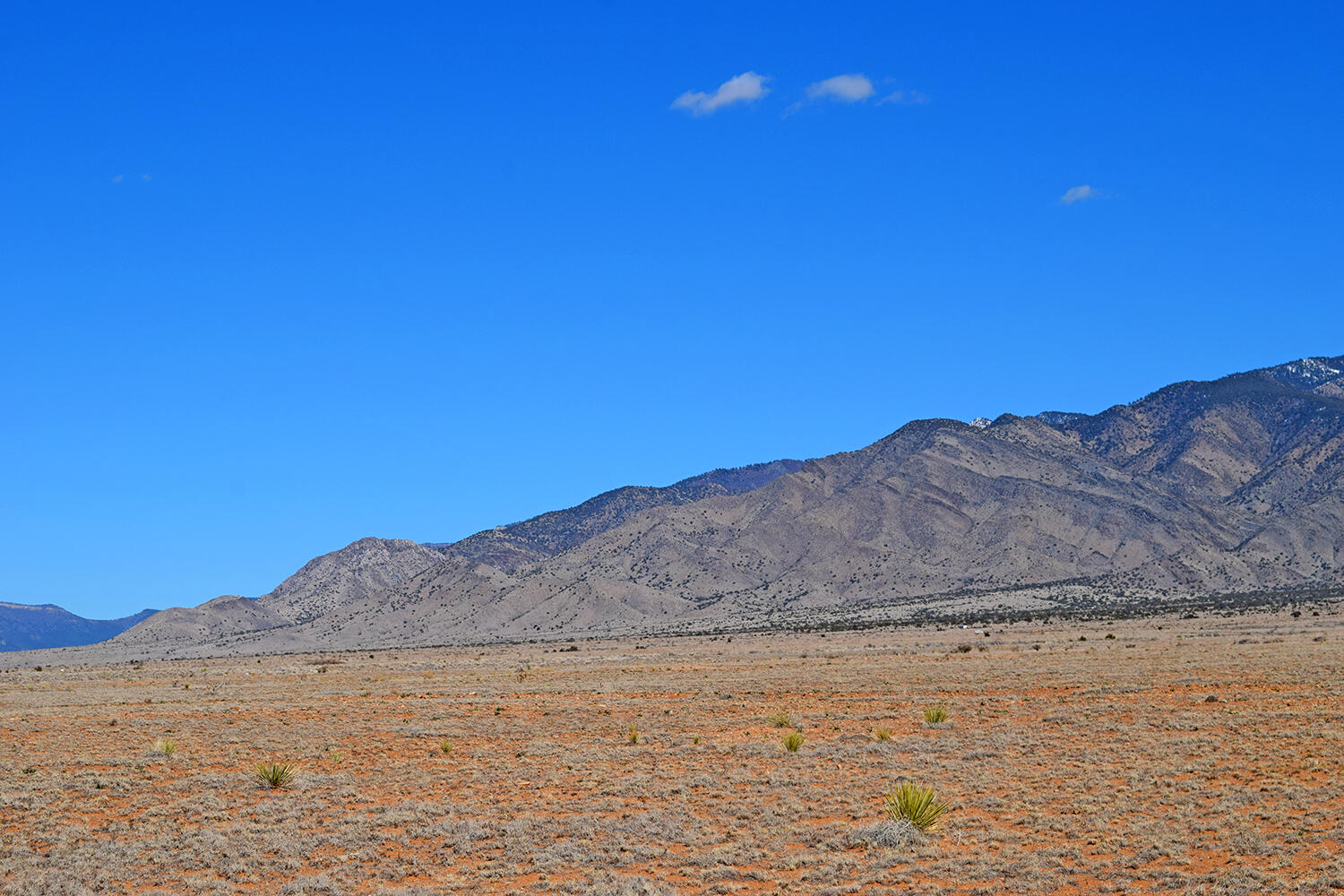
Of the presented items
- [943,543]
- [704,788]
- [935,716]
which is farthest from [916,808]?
[943,543]

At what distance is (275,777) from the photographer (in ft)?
67.7

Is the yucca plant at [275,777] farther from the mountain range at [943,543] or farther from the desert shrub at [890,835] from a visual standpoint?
the mountain range at [943,543]

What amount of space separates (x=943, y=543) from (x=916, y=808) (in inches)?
4663

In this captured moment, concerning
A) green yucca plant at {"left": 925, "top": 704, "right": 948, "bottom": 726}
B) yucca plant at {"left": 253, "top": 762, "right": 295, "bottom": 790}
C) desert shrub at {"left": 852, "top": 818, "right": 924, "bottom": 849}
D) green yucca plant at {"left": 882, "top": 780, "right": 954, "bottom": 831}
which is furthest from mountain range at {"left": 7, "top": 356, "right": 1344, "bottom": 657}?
desert shrub at {"left": 852, "top": 818, "right": 924, "bottom": 849}

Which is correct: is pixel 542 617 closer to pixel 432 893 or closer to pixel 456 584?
pixel 456 584

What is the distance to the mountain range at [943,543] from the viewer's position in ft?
383

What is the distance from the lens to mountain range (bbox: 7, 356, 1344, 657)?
11675cm

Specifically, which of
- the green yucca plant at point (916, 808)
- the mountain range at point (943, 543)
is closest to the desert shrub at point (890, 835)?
the green yucca plant at point (916, 808)

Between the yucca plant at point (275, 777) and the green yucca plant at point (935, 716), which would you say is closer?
the yucca plant at point (275, 777)

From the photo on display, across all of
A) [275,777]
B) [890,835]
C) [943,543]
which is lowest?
[890,835]

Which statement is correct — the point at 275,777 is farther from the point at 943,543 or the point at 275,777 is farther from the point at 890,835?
the point at 943,543

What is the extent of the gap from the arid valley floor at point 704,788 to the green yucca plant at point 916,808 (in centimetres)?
27

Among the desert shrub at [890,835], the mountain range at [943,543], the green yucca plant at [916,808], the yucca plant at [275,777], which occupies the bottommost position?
the desert shrub at [890,835]

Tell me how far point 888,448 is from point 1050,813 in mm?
144650
